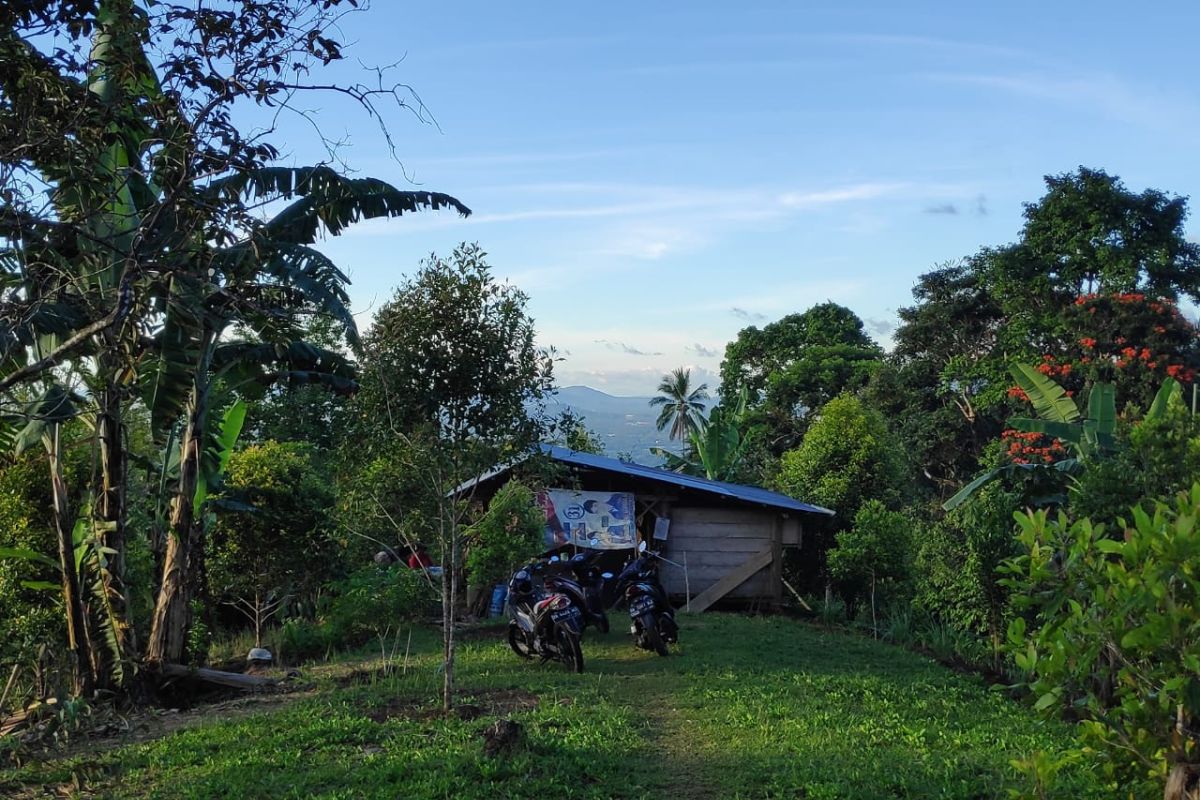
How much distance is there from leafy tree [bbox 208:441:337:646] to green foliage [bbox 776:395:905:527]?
389 inches

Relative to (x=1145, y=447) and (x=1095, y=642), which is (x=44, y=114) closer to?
(x=1095, y=642)

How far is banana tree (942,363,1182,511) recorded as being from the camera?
1370cm

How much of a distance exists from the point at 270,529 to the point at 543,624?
5.18m

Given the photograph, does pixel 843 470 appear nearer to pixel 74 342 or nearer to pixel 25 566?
pixel 25 566

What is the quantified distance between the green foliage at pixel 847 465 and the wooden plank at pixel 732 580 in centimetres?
236

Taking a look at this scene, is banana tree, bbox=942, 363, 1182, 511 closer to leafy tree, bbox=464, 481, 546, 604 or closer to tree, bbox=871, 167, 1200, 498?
leafy tree, bbox=464, 481, 546, 604

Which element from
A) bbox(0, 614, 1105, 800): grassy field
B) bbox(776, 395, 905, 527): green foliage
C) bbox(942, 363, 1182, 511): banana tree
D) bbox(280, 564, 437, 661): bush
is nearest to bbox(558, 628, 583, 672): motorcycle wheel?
bbox(0, 614, 1105, 800): grassy field

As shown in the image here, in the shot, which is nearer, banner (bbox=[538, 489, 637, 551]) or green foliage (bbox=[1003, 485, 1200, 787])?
green foliage (bbox=[1003, 485, 1200, 787])

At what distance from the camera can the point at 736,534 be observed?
18484 mm

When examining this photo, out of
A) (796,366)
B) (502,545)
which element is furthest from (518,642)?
(796,366)

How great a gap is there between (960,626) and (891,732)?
663 cm

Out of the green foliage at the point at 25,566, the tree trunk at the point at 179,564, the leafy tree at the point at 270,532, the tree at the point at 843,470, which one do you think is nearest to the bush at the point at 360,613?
the leafy tree at the point at 270,532

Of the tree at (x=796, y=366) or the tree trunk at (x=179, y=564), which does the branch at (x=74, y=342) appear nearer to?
the tree trunk at (x=179, y=564)

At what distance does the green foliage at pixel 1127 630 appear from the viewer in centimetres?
345
